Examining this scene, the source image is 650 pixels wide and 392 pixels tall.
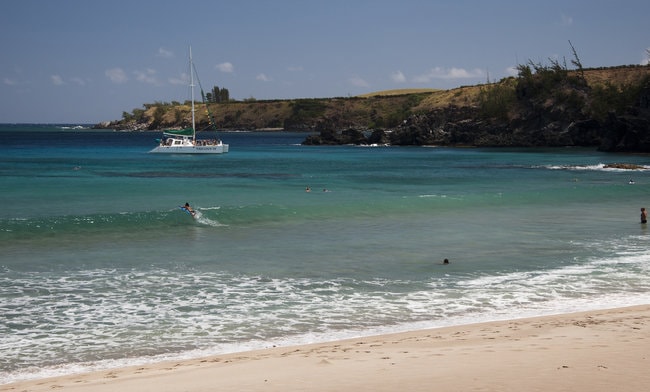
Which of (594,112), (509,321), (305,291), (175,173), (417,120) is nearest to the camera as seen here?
(509,321)

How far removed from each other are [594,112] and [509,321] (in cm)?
10112

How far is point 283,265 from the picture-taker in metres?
20.9

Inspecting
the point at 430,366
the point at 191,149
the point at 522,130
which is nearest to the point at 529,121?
the point at 522,130

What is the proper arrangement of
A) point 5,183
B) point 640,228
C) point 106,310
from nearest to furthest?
point 106,310
point 640,228
point 5,183

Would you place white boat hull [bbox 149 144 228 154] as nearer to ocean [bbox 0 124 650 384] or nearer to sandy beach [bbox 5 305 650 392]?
ocean [bbox 0 124 650 384]

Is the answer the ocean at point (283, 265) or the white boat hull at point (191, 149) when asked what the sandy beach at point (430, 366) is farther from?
the white boat hull at point (191, 149)

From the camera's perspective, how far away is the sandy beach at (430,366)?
9.55m

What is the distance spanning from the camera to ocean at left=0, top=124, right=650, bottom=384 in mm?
13992

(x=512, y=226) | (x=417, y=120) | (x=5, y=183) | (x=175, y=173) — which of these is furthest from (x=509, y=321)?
(x=417, y=120)

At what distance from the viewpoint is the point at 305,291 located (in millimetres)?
17516

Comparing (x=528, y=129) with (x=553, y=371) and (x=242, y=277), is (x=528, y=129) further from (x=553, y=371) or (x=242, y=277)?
(x=553, y=371)

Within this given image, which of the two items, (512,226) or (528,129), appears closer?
(512,226)

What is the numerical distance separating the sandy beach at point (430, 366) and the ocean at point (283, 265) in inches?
45.5

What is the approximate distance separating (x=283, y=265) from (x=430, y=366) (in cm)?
1072
